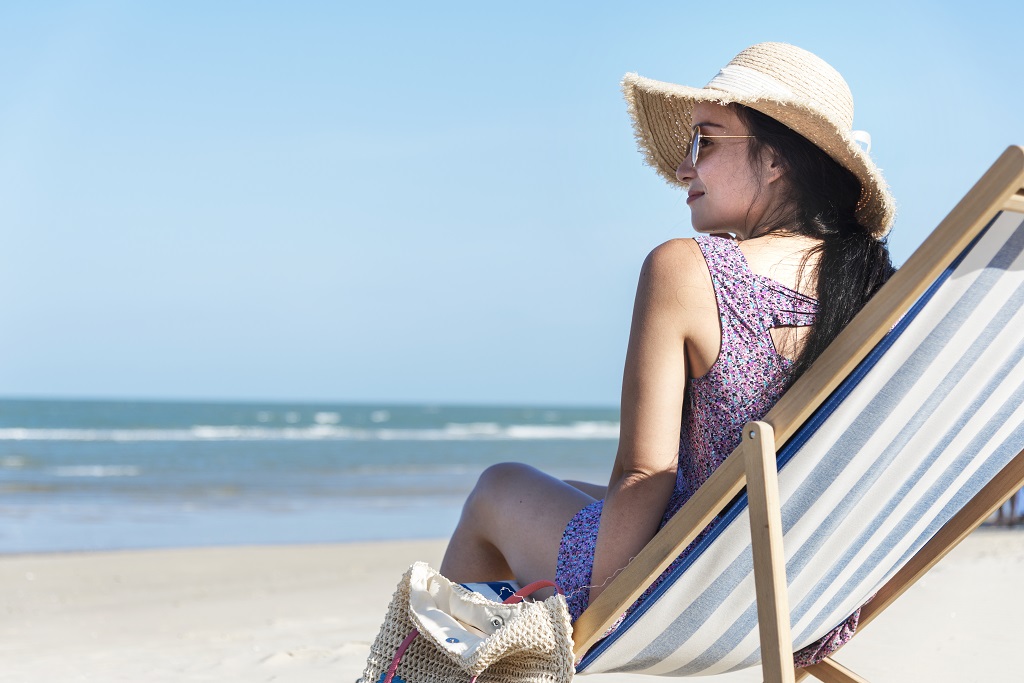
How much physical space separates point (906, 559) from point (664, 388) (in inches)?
26.9

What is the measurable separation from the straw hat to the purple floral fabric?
27cm

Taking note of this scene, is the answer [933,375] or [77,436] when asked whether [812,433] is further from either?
[77,436]

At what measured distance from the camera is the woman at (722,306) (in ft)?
5.20

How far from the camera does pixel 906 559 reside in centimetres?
190

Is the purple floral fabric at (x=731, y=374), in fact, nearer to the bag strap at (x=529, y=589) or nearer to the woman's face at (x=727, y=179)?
the bag strap at (x=529, y=589)

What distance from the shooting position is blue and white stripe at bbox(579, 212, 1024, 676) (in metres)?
1.43

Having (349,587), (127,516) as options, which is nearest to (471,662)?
(349,587)

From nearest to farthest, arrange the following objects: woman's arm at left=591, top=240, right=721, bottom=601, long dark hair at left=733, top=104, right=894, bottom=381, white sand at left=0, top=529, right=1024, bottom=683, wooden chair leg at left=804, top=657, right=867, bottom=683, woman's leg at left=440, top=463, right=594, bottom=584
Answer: woman's arm at left=591, top=240, right=721, bottom=601 → long dark hair at left=733, top=104, right=894, bottom=381 → woman's leg at left=440, top=463, right=594, bottom=584 → wooden chair leg at left=804, top=657, right=867, bottom=683 → white sand at left=0, top=529, right=1024, bottom=683

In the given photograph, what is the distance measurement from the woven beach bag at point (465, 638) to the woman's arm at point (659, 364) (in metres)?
0.24

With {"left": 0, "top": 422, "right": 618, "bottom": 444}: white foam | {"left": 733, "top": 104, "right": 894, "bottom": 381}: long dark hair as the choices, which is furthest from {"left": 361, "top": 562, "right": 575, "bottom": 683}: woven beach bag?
{"left": 0, "top": 422, "right": 618, "bottom": 444}: white foam

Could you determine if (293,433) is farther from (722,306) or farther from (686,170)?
(722,306)

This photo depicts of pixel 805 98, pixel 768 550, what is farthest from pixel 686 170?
pixel 768 550

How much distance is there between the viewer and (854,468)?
1536 mm

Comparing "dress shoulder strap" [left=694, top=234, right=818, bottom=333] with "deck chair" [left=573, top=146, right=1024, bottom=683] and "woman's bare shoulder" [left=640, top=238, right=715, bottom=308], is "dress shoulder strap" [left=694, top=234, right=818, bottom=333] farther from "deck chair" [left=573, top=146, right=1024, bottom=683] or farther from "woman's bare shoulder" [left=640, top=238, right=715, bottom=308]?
"deck chair" [left=573, top=146, right=1024, bottom=683]
